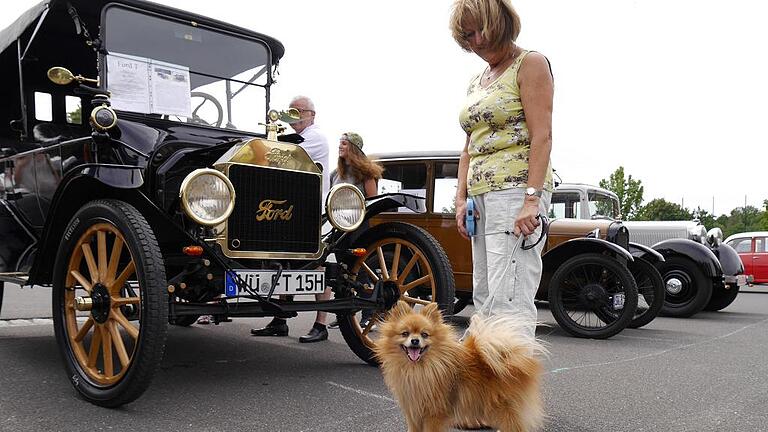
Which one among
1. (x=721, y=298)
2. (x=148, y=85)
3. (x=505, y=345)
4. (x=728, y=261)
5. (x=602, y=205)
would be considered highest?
(x=148, y=85)

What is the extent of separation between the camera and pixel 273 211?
3.66m

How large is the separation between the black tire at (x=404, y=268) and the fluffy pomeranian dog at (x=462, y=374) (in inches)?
59.1

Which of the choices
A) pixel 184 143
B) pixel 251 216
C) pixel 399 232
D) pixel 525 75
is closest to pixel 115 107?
pixel 184 143

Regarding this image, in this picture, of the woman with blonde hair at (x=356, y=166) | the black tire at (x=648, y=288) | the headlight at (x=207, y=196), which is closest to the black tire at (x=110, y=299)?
the headlight at (x=207, y=196)

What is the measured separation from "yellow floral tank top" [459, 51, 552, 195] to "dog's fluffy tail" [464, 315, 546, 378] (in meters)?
0.55

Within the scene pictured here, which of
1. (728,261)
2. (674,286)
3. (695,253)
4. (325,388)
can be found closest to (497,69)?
(325,388)

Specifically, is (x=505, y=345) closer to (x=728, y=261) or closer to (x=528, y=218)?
(x=528, y=218)

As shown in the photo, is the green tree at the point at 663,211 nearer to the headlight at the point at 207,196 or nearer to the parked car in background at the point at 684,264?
the parked car in background at the point at 684,264

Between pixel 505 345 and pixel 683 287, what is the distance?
7.20 metres

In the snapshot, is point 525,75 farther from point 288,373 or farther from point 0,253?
point 0,253

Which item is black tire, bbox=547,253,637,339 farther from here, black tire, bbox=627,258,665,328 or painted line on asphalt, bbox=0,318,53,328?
painted line on asphalt, bbox=0,318,53,328

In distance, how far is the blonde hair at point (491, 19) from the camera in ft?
7.70

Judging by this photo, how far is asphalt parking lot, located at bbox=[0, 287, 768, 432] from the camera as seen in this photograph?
2912 mm

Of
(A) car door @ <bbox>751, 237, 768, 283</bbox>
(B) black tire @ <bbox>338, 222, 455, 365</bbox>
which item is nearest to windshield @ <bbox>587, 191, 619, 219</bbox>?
(B) black tire @ <bbox>338, 222, 455, 365</bbox>
